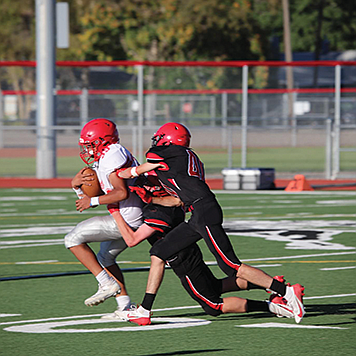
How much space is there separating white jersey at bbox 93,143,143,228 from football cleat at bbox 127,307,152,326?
2.25ft

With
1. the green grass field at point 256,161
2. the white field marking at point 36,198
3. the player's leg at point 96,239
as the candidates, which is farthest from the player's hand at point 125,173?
the green grass field at point 256,161

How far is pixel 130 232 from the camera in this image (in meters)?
6.98

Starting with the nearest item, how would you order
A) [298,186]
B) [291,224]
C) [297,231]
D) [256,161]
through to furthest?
[297,231]
[291,224]
[298,186]
[256,161]

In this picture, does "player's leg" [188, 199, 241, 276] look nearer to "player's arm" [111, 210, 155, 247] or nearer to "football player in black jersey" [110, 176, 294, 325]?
"football player in black jersey" [110, 176, 294, 325]

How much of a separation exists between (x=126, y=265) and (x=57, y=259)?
969 millimetres

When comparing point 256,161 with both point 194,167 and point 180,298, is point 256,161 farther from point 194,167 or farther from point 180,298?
point 194,167

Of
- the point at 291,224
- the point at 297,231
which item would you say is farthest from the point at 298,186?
the point at 297,231

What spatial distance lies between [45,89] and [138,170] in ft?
52.7

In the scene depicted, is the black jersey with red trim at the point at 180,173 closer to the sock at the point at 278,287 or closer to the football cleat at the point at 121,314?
the sock at the point at 278,287

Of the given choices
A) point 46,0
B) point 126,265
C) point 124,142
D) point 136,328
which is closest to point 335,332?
point 136,328

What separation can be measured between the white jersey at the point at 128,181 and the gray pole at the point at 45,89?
15209 millimetres

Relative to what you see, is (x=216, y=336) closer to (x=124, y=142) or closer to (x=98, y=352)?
(x=98, y=352)

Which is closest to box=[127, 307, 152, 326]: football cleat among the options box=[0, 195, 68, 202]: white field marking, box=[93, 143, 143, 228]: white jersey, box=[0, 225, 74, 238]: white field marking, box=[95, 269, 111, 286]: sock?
box=[95, 269, 111, 286]: sock

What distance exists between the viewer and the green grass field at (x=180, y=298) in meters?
6.39
